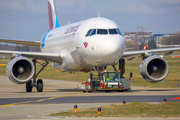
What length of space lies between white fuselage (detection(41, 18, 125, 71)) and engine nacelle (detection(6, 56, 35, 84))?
3492 millimetres

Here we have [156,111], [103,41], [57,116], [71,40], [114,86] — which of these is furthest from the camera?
[71,40]

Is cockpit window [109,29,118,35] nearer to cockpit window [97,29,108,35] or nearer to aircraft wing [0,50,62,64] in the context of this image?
cockpit window [97,29,108,35]


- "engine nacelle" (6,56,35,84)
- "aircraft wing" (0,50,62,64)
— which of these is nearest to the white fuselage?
"aircraft wing" (0,50,62,64)

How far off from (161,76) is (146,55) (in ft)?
8.08

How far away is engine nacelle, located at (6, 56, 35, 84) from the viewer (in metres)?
24.3

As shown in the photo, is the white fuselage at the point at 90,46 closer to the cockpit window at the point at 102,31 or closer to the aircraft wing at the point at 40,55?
the cockpit window at the point at 102,31

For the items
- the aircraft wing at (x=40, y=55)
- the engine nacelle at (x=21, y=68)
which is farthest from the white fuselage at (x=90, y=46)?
the engine nacelle at (x=21, y=68)

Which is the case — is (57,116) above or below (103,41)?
below

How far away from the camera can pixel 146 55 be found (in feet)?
89.7

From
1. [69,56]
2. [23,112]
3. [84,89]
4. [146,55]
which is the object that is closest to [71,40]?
[69,56]

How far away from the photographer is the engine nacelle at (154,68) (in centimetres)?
2534

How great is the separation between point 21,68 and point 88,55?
517 cm

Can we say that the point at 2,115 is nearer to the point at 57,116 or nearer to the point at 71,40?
the point at 57,116

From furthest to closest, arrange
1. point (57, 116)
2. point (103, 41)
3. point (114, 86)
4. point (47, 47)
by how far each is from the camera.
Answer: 1. point (47, 47)
2. point (114, 86)
3. point (103, 41)
4. point (57, 116)
